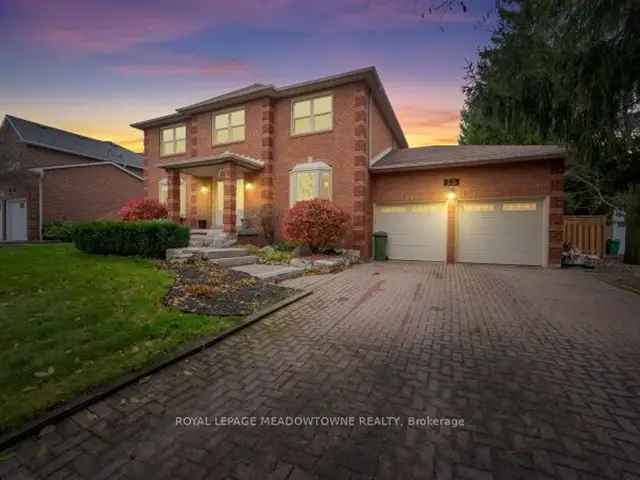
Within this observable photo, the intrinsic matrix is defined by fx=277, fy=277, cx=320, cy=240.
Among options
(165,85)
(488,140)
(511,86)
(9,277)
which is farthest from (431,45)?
(488,140)

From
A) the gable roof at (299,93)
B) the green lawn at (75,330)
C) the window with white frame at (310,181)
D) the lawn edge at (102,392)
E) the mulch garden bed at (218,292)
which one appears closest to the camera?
the lawn edge at (102,392)

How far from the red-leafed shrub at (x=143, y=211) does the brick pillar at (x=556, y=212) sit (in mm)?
17214

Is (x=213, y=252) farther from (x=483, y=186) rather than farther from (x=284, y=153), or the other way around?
(x=483, y=186)

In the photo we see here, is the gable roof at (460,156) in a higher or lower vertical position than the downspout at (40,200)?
higher

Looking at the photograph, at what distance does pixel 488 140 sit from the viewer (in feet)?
77.9

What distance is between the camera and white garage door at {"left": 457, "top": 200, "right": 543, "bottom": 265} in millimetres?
11102

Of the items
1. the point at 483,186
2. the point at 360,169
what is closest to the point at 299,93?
the point at 360,169

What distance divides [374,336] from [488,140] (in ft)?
85.2

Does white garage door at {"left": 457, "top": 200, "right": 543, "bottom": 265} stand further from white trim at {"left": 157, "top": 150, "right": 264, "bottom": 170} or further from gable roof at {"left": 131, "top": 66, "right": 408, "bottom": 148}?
white trim at {"left": 157, "top": 150, "right": 264, "bottom": 170}

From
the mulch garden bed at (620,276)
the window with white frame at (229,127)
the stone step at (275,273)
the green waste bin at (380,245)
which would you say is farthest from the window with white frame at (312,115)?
the mulch garden bed at (620,276)

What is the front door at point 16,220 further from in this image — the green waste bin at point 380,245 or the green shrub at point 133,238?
the green waste bin at point 380,245

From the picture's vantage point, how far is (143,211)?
1365 cm

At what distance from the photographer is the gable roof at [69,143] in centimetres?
1916

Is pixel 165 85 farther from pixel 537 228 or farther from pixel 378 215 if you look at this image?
pixel 537 228
